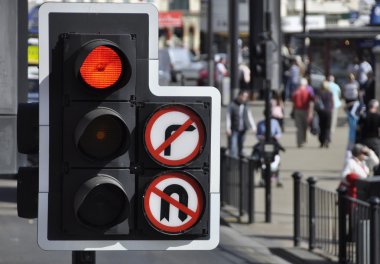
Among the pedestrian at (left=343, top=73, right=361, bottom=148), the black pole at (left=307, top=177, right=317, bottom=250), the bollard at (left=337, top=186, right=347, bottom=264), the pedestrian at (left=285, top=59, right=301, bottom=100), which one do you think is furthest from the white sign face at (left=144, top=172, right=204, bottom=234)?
the pedestrian at (left=285, top=59, right=301, bottom=100)

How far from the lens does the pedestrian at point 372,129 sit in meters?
22.8

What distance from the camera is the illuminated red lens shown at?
18.7 feet

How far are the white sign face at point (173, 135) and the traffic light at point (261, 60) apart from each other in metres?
15.7

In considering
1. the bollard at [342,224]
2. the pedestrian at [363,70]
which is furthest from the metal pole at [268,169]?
A: the pedestrian at [363,70]

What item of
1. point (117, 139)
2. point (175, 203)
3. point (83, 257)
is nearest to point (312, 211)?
point (83, 257)

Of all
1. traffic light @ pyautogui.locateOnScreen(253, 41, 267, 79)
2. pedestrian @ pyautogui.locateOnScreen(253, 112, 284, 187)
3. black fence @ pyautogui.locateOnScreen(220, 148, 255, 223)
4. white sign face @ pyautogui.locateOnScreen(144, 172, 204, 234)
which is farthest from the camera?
pedestrian @ pyautogui.locateOnScreen(253, 112, 284, 187)

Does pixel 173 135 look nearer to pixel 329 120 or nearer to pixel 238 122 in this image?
pixel 238 122

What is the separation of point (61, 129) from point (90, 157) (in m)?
0.19

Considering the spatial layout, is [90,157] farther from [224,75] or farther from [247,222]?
[224,75]

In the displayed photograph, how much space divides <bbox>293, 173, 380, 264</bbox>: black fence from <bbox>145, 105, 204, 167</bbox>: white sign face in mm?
7122

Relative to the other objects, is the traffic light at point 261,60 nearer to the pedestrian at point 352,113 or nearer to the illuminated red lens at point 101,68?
the pedestrian at point 352,113

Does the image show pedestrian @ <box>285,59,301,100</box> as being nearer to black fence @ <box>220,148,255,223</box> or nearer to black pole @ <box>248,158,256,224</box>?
black fence @ <box>220,148,255,223</box>

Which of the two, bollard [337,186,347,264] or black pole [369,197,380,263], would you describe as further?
bollard [337,186,347,264]

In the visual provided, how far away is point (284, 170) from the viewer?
27016mm
